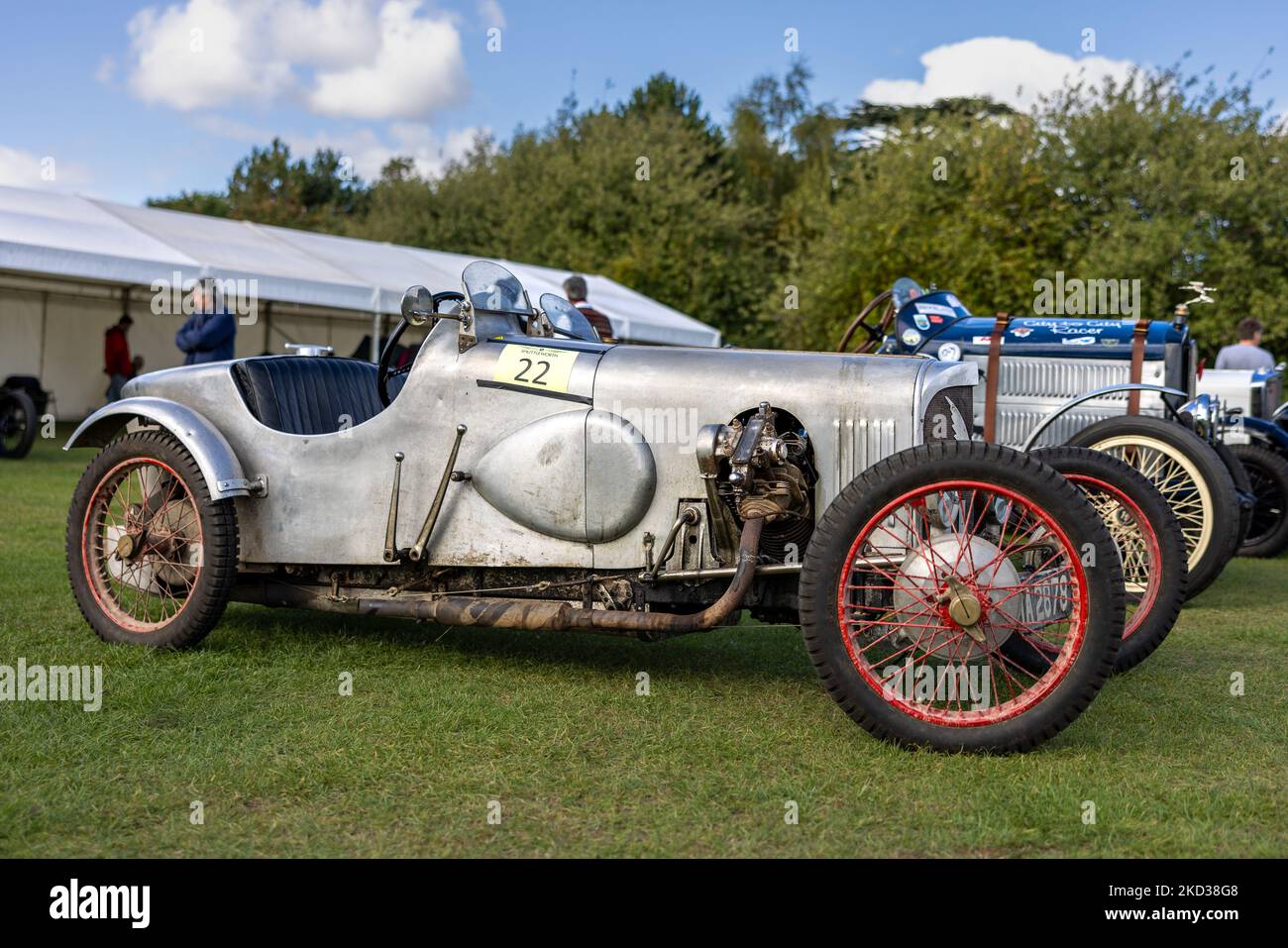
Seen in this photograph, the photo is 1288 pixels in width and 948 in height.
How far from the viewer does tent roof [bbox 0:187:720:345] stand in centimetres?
1404

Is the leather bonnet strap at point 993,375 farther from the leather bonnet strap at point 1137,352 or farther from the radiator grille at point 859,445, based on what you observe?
the radiator grille at point 859,445

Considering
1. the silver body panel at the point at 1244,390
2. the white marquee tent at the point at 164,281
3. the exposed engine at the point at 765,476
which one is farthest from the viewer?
the white marquee tent at the point at 164,281

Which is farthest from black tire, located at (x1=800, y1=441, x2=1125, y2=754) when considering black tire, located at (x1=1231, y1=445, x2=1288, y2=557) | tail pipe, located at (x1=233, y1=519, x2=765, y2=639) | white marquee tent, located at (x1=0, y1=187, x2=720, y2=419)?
white marquee tent, located at (x1=0, y1=187, x2=720, y2=419)

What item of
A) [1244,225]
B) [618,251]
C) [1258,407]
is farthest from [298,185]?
[1258,407]

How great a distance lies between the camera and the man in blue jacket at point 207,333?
30.5ft

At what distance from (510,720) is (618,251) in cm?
2950

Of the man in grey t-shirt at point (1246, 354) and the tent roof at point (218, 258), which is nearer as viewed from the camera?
the man in grey t-shirt at point (1246, 354)

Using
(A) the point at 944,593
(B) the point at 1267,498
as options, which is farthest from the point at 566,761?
(B) the point at 1267,498

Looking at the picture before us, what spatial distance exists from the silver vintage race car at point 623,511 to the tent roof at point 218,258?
722 cm

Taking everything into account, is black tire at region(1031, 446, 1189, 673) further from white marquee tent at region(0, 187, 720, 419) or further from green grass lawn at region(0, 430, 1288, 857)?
white marquee tent at region(0, 187, 720, 419)

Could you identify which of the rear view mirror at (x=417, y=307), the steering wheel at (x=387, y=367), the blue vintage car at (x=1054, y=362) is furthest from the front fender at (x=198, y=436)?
the blue vintage car at (x=1054, y=362)

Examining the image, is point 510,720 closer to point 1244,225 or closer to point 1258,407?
point 1258,407

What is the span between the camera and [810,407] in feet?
13.5

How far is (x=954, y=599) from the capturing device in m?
3.67
